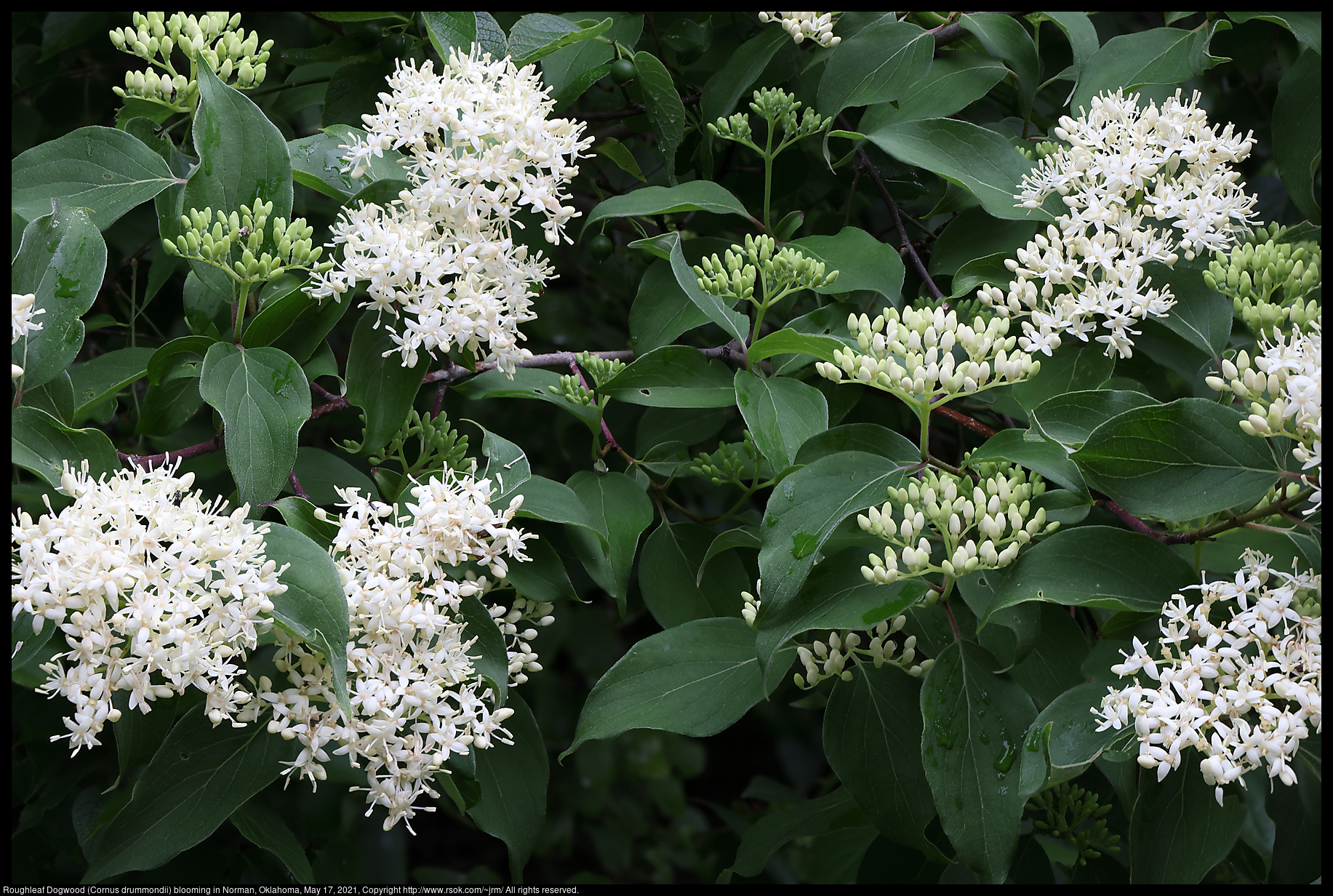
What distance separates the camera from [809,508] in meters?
1.11

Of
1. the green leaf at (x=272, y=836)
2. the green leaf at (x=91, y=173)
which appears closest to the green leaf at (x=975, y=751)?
the green leaf at (x=272, y=836)

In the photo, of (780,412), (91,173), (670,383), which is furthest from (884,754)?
(91,173)

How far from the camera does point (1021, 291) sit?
49.5 inches

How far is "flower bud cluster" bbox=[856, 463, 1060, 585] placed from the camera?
1.08 m

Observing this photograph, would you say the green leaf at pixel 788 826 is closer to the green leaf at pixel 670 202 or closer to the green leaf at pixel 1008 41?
the green leaf at pixel 670 202

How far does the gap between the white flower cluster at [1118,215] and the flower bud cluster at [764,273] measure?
239 mm

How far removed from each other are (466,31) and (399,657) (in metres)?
1.00

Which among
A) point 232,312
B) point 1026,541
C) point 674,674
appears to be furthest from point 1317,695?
point 232,312

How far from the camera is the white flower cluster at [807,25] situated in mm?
1594

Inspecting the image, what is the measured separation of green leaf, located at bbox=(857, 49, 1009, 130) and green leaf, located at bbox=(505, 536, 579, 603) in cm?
88

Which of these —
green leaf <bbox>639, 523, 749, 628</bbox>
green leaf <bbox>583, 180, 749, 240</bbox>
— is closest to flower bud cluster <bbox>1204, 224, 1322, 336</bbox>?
green leaf <bbox>583, 180, 749, 240</bbox>

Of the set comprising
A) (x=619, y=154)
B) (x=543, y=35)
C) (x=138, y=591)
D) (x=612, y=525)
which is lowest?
(x=612, y=525)

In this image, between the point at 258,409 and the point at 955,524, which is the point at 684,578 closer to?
the point at 955,524
